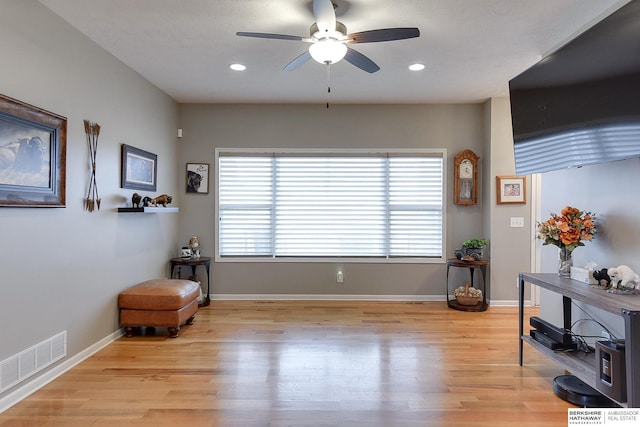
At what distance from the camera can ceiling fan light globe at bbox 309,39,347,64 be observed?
7.83 ft

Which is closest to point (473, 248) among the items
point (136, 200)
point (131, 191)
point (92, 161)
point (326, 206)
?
point (326, 206)

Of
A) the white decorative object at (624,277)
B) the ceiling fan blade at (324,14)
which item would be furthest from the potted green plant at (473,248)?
the ceiling fan blade at (324,14)

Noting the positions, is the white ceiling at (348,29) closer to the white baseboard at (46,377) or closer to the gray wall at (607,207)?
the gray wall at (607,207)

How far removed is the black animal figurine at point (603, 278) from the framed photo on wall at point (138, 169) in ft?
13.3

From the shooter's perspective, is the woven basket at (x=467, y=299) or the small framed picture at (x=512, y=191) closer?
the woven basket at (x=467, y=299)

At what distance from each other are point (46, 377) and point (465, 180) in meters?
4.84

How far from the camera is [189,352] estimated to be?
3.07m

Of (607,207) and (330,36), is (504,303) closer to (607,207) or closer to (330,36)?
(607,207)

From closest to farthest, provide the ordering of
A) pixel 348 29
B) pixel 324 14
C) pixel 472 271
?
pixel 324 14
pixel 348 29
pixel 472 271

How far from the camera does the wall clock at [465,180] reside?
4715mm

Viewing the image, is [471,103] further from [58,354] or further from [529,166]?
[58,354]

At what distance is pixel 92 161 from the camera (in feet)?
10.0

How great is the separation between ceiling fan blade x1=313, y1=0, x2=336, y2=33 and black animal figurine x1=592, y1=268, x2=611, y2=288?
7.87 ft

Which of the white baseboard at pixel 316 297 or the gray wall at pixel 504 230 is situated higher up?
the gray wall at pixel 504 230
